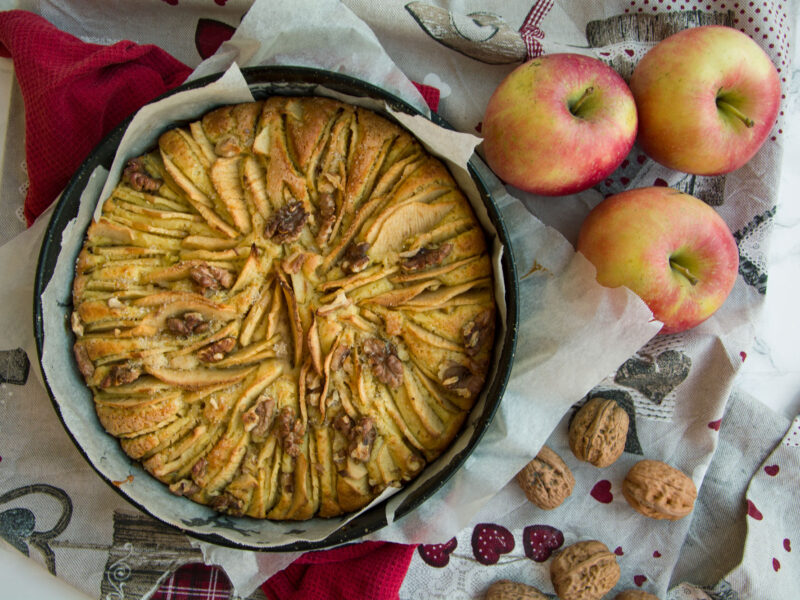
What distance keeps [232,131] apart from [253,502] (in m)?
1.05

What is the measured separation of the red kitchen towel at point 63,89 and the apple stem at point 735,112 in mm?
1710

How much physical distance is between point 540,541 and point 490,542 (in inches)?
6.8

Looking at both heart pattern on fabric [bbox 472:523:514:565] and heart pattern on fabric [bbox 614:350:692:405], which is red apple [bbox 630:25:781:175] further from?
heart pattern on fabric [bbox 472:523:514:565]

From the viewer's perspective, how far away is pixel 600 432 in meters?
2.06

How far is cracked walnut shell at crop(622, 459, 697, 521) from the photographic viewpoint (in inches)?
81.1

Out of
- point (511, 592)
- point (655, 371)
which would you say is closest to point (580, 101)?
point (655, 371)

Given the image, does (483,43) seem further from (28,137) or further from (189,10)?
(28,137)

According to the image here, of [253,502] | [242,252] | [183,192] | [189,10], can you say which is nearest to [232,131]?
[183,192]

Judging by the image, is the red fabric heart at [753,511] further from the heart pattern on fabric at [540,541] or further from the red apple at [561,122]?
the red apple at [561,122]

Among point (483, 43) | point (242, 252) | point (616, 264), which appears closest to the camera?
point (242, 252)

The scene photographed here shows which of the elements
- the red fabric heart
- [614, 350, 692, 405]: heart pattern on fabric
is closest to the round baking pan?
[614, 350, 692, 405]: heart pattern on fabric

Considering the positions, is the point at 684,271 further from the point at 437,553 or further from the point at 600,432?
the point at 437,553

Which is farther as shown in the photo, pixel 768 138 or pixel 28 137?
pixel 768 138

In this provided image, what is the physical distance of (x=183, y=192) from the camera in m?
1.79
